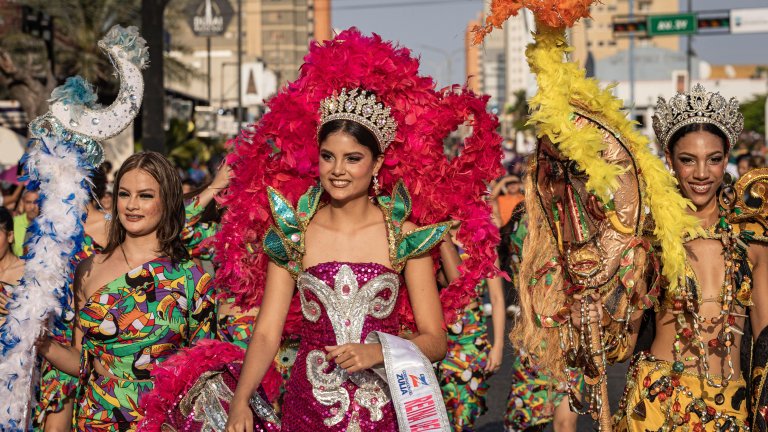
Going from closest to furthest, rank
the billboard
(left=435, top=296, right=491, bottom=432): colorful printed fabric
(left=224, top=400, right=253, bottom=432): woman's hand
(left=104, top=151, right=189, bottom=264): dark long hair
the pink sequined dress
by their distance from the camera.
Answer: (left=224, top=400, right=253, bottom=432): woman's hand
the pink sequined dress
(left=104, top=151, right=189, bottom=264): dark long hair
(left=435, top=296, right=491, bottom=432): colorful printed fabric
the billboard

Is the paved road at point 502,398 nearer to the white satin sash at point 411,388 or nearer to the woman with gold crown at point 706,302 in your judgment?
the woman with gold crown at point 706,302

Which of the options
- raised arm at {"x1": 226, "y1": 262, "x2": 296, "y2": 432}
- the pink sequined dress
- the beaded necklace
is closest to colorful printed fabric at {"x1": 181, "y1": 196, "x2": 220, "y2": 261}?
raised arm at {"x1": 226, "y1": 262, "x2": 296, "y2": 432}

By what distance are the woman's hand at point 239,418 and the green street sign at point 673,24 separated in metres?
32.3

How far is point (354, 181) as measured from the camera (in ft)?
14.0

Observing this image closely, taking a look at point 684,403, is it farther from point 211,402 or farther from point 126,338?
point 126,338

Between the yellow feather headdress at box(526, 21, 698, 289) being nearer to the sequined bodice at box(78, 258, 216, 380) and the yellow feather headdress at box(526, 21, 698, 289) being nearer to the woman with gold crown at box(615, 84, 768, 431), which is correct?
the woman with gold crown at box(615, 84, 768, 431)

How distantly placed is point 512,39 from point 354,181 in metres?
183

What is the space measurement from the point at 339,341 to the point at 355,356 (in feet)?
0.92

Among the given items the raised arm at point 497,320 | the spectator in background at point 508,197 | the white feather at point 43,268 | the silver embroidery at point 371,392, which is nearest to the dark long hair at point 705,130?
the silver embroidery at point 371,392

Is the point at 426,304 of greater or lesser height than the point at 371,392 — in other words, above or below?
above

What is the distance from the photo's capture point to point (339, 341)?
4191 millimetres

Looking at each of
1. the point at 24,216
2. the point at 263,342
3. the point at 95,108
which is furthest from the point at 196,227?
the point at 24,216

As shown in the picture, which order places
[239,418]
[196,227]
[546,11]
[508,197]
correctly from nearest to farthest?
[546,11], [239,418], [196,227], [508,197]

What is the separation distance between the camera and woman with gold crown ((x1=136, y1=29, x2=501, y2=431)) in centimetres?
415
